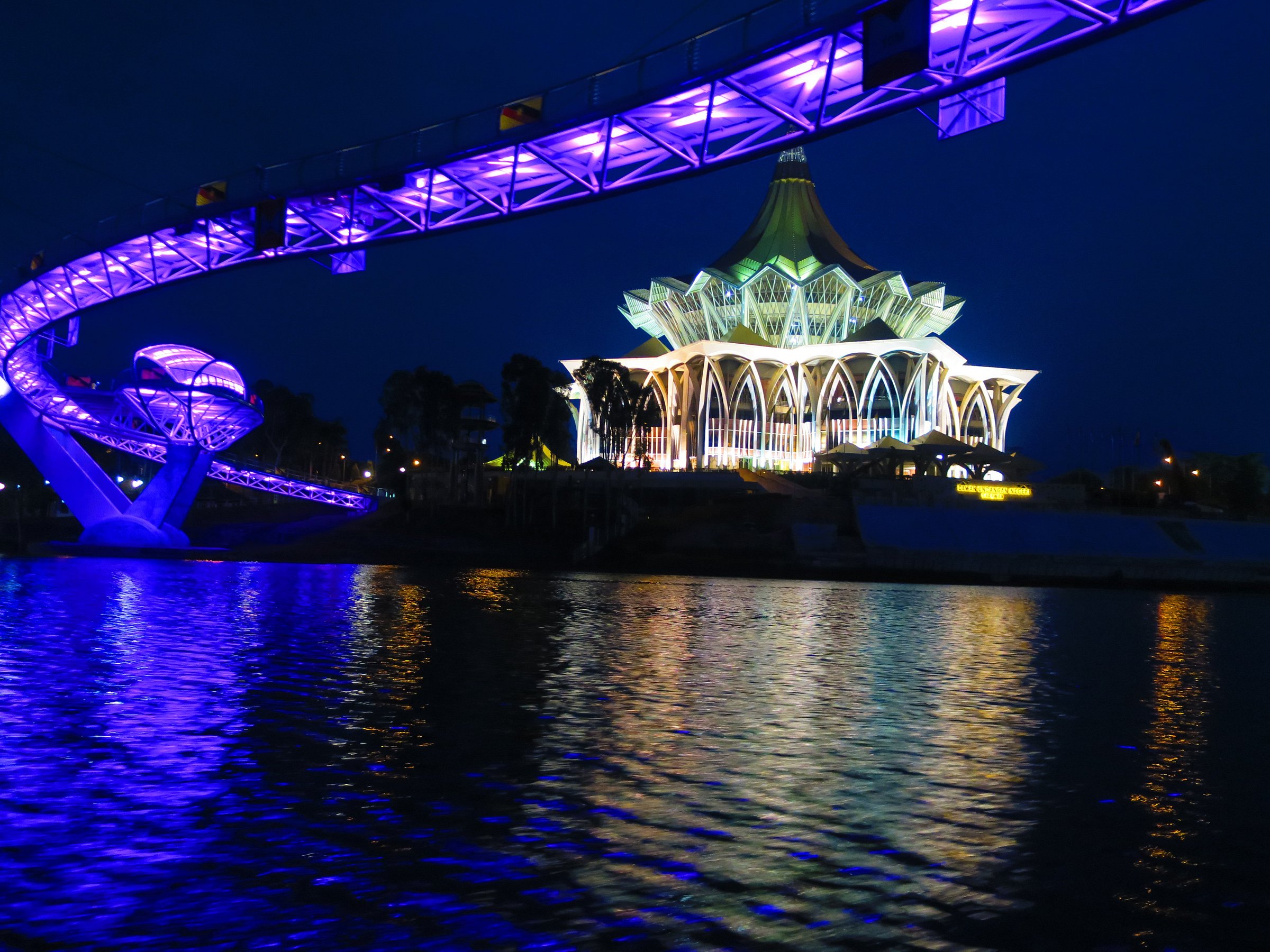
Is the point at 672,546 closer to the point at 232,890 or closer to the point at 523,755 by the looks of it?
the point at 523,755

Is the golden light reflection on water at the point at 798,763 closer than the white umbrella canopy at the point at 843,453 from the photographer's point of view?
Yes

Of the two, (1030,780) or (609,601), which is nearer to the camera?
(1030,780)

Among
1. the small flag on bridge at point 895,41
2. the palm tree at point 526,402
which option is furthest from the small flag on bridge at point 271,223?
the palm tree at point 526,402

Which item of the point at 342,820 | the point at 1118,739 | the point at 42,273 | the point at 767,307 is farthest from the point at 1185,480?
the point at 342,820

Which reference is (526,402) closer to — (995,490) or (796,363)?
(796,363)

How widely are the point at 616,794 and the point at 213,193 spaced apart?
26678mm

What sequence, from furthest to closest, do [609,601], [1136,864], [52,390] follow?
[52,390] → [609,601] → [1136,864]

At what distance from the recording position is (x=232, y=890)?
6.06m

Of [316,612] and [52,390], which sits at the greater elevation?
[52,390]

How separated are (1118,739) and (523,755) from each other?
5.84 meters

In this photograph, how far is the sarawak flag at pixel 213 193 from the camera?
30.4 meters

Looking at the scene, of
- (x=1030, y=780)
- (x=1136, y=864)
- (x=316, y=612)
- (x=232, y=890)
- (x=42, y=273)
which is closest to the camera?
(x=232, y=890)

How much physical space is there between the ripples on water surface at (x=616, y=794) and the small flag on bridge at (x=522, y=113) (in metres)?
11.6

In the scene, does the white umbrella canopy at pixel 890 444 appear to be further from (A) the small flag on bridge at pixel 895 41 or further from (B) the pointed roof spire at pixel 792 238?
(A) the small flag on bridge at pixel 895 41
